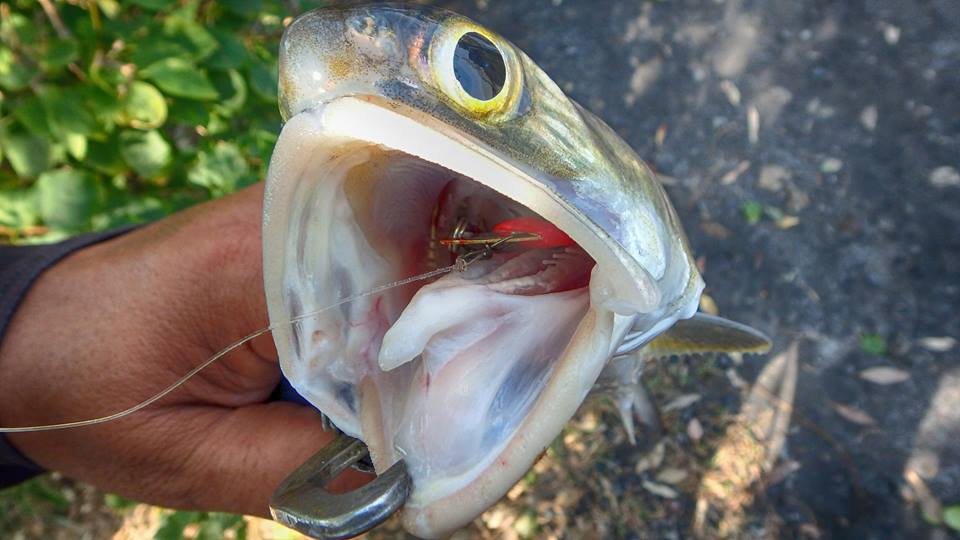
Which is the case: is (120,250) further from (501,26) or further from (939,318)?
(939,318)

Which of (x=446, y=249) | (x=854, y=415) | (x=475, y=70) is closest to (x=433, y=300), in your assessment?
(x=446, y=249)

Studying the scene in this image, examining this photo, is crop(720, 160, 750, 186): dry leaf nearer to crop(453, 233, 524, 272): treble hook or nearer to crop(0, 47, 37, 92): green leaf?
crop(453, 233, 524, 272): treble hook

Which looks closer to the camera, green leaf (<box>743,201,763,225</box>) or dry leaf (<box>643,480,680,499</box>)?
dry leaf (<box>643,480,680,499</box>)

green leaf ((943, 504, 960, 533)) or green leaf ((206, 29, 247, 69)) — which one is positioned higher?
green leaf ((206, 29, 247, 69))

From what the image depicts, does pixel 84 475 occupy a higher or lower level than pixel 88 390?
lower

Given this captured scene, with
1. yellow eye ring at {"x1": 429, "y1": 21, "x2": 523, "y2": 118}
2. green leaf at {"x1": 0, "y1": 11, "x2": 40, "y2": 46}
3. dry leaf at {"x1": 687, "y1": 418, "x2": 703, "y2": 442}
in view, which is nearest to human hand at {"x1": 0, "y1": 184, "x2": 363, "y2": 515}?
green leaf at {"x1": 0, "y1": 11, "x2": 40, "y2": 46}

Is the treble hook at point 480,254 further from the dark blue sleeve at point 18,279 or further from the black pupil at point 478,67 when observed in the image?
the dark blue sleeve at point 18,279

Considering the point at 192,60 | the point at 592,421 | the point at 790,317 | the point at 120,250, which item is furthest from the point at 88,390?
the point at 790,317
